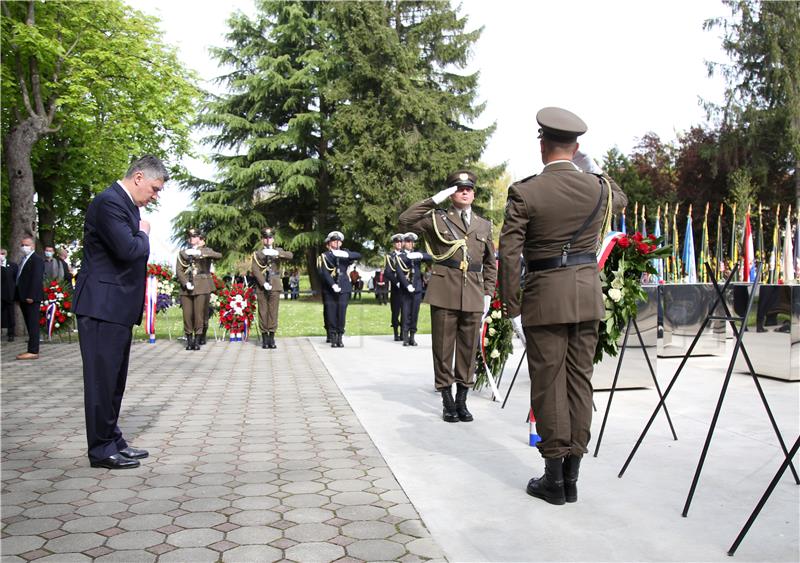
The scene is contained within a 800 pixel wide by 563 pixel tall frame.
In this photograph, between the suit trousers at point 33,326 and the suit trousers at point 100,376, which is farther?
the suit trousers at point 33,326

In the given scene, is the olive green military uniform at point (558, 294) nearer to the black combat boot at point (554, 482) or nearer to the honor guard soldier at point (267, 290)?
the black combat boot at point (554, 482)

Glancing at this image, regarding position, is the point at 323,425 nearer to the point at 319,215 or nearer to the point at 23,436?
the point at 23,436

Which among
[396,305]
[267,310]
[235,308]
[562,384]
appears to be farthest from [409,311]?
[562,384]

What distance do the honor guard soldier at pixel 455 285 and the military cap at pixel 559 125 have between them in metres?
2.12

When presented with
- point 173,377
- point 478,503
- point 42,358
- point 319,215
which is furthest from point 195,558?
point 319,215

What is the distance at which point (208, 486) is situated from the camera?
452 cm

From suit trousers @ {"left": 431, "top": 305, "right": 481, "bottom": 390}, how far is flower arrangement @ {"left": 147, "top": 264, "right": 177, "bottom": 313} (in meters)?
10.1

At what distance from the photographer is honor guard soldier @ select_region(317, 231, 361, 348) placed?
13859 millimetres

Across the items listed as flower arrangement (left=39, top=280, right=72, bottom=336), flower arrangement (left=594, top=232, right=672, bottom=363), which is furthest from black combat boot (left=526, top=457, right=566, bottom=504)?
flower arrangement (left=39, top=280, right=72, bottom=336)

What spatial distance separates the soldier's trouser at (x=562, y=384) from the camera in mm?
4121

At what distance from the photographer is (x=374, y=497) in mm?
4270

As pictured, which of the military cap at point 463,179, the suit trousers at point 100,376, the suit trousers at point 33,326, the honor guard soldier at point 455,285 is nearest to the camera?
the suit trousers at point 100,376

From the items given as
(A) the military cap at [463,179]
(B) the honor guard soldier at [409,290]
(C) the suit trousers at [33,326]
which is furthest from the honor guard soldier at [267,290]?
(A) the military cap at [463,179]

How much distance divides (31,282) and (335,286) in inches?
210
